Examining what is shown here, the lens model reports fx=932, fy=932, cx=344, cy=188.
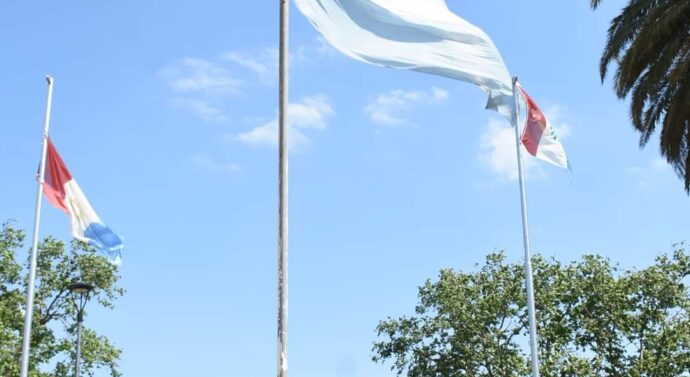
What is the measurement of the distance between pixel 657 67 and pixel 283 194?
10.3 meters

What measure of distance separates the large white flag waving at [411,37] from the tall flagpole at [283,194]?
54cm

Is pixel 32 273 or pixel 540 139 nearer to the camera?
pixel 32 273

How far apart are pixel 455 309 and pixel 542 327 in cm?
383

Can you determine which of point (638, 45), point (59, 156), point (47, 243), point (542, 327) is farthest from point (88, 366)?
point (638, 45)

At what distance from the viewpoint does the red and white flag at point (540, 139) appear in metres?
21.8

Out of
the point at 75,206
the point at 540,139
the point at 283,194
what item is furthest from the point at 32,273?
the point at 540,139

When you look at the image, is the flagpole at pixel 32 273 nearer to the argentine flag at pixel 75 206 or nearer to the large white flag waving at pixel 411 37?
A: the argentine flag at pixel 75 206

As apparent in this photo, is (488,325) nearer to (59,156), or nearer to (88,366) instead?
(88,366)

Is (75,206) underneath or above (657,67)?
underneath

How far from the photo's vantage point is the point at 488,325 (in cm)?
4081

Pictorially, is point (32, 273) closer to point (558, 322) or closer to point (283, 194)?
point (283, 194)

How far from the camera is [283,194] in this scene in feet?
39.5

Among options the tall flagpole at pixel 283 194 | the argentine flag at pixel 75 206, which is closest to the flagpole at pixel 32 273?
the argentine flag at pixel 75 206

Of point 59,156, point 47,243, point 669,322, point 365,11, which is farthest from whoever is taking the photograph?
point 47,243
